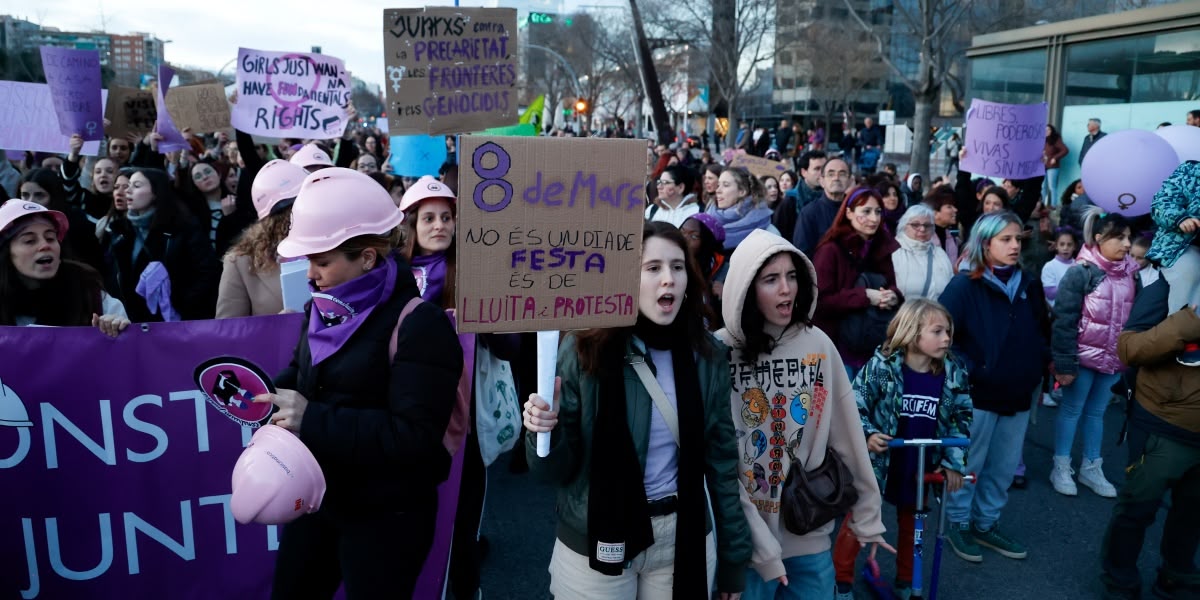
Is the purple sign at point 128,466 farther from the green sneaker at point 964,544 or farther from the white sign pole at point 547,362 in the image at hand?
the green sneaker at point 964,544

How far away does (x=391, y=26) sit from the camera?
5176 millimetres

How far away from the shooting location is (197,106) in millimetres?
8477

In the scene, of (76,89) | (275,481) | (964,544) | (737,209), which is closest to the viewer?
(275,481)

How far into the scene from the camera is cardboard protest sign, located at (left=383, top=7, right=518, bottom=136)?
5250 millimetres

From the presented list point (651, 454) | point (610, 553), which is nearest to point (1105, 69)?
point (651, 454)

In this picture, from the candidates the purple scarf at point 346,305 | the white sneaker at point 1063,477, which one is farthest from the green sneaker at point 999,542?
the purple scarf at point 346,305

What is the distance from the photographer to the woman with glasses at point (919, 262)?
5.28 metres

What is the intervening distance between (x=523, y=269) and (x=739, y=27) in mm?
32475

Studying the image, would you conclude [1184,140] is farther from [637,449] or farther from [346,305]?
[346,305]

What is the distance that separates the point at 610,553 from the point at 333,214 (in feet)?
4.15

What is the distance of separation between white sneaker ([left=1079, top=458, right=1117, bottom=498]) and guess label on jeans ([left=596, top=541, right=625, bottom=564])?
13.9ft

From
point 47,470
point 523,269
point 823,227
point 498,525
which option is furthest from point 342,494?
point 823,227

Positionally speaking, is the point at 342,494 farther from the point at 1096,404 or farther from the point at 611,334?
the point at 1096,404

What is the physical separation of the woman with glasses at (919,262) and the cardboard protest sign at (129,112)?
7.64 meters
